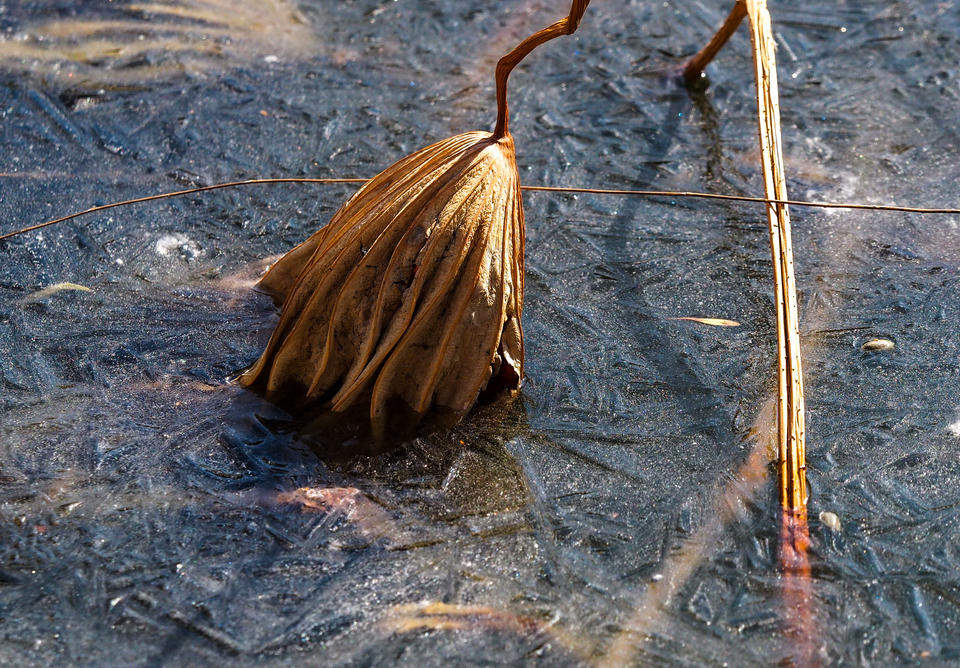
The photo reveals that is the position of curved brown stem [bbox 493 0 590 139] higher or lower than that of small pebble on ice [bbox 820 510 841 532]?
higher

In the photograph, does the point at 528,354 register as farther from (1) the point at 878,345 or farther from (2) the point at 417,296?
(1) the point at 878,345

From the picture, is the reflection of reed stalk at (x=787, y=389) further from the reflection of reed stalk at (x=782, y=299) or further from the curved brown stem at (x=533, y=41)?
the curved brown stem at (x=533, y=41)

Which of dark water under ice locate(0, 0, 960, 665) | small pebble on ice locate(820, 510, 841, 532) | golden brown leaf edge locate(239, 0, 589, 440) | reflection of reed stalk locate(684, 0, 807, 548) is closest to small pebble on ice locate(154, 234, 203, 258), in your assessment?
dark water under ice locate(0, 0, 960, 665)

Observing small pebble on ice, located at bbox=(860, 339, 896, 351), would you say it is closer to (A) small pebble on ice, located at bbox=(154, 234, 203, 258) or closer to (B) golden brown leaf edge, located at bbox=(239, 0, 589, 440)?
(B) golden brown leaf edge, located at bbox=(239, 0, 589, 440)

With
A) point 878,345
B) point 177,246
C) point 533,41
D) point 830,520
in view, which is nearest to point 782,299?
point 878,345

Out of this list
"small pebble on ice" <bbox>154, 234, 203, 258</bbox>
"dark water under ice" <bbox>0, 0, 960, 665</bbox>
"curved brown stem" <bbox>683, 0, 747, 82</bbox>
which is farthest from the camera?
"curved brown stem" <bbox>683, 0, 747, 82</bbox>

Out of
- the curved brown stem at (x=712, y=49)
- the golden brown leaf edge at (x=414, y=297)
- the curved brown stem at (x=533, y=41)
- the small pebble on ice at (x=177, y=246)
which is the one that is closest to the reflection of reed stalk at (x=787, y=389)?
the curved brown stem at (x=712, y=49)

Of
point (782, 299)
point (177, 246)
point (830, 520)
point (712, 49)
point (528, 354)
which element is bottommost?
point (830, 520)

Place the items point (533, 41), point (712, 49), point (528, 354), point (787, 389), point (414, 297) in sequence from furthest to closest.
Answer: point (712, 49) < point (528, 354) < point (787, 389) < point (414, 297) < point (533, 41)

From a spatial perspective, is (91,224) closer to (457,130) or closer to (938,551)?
(457,130)
